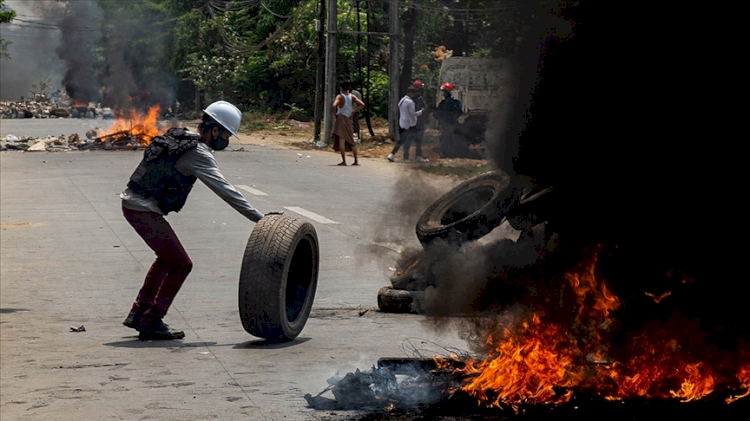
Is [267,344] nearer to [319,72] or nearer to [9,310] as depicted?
[9,310]

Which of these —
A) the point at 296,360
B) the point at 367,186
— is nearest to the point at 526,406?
the point at 296,360

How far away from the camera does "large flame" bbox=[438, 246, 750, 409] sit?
5.64 meters

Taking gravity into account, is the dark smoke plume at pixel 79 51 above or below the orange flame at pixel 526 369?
below

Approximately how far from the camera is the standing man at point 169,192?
25.8 feet

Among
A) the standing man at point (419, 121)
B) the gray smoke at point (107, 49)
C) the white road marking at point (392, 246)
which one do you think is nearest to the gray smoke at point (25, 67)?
the gray smoke at point (107, 49)

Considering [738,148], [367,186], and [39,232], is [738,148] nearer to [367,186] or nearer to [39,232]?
[39,232]

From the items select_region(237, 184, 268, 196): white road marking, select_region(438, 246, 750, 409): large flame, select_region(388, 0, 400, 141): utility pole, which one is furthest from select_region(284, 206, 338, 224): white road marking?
select_region(388, 0, 400, 141): utility pole

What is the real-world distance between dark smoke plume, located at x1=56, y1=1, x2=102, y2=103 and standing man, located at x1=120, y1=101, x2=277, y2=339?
69452 millimetres

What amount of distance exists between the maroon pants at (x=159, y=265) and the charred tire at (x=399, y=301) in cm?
170

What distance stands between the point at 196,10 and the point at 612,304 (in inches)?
2148

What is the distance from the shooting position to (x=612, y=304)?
20.3 feet

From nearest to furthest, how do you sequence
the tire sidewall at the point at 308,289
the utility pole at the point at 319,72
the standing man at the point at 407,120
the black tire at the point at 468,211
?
the tire sidewall at the point at 308,289 < the black tire at the point at 468,211 < the standing man at the point at 407,120 < the utility pole at the point at 319,72

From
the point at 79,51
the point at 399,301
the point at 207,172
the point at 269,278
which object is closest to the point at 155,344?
the point at 269,278

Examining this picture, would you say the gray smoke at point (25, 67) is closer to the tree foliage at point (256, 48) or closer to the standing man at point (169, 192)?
the tree foliage at point (256, 48)
